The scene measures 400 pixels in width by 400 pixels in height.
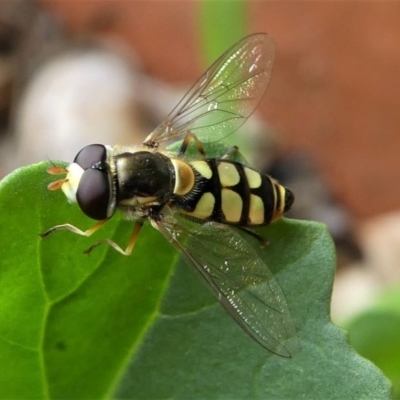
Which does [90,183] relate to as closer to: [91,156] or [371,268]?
[91,156]

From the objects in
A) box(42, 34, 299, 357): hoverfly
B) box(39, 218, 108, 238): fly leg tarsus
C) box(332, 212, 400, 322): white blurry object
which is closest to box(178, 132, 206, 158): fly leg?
box(42, 34, 299, 357): hoverfly

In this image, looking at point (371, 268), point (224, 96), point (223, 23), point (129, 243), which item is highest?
point (223, 23)

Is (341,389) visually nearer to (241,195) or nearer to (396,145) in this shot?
(241,195)

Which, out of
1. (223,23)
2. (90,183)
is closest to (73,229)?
(90,183)

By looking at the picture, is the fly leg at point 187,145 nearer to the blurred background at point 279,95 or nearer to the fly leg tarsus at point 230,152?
the fly leg tarsus at point 230,152

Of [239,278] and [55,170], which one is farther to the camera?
[239,278]
